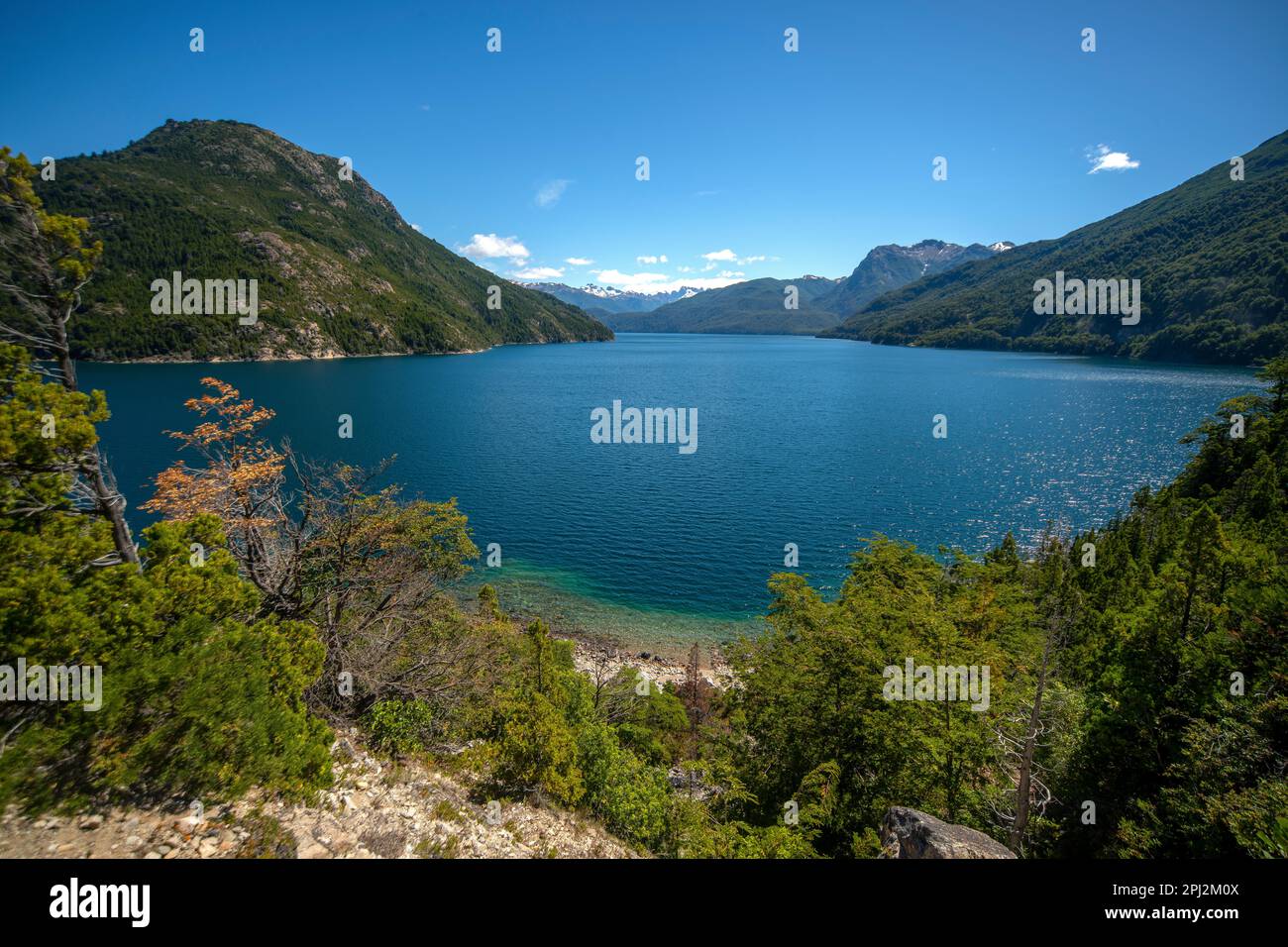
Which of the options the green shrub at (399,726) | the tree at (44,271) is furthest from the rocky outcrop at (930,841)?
the tree at (44,271)

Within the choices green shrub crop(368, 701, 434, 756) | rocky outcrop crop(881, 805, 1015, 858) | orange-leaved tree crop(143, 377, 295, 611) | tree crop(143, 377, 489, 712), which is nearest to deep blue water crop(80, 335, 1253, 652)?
orange-leaved tree crop(143, 377, 295, 611)

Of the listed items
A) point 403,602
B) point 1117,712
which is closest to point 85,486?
point 403,602

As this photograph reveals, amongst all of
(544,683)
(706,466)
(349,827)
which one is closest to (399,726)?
(349,827)

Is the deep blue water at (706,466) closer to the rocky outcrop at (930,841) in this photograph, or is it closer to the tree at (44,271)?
the tree at (44,271)

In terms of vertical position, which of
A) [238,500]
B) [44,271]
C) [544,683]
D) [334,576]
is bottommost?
[544,683]

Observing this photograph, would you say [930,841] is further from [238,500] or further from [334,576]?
[238,500]

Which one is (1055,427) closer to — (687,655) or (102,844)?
(687,655)

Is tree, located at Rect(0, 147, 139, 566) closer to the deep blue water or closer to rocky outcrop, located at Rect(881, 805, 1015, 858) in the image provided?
rocky outcrop, located at Rect(881, 805, 1015, 858)
